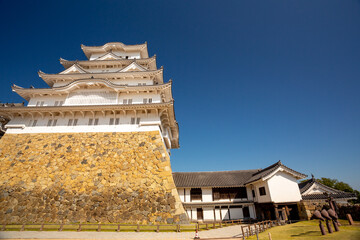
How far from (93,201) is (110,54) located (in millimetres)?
21672

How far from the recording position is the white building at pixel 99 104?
18.6m

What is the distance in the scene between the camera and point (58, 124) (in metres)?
19.2

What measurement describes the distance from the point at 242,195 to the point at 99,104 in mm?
20964

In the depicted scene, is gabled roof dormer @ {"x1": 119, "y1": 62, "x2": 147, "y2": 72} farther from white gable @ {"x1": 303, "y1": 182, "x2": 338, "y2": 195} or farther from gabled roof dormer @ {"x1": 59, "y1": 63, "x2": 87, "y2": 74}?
white gable @ {"x1": 303, "y1": 182, "x2": 338, "y2": 195}

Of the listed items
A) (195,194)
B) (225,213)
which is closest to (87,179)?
(195,194)

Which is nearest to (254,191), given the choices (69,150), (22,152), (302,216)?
(302,216)

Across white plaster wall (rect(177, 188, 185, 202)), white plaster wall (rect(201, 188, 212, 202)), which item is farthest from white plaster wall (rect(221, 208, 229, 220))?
white plaster wall (rect(177, 188, 185, 202))

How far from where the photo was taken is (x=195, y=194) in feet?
71.0

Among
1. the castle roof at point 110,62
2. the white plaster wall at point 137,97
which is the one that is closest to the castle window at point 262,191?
the white plaster wall at point 137,97

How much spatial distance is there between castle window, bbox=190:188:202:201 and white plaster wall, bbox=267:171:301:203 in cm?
827

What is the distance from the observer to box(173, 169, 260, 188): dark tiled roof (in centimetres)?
2186

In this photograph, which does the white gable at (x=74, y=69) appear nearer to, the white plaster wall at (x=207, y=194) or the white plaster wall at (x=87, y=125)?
the white plaster wall at (x=87, y=125)

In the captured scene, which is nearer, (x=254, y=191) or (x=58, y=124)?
(x=58, y=124)

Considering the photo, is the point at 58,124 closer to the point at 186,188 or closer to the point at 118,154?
the point at 118,154
